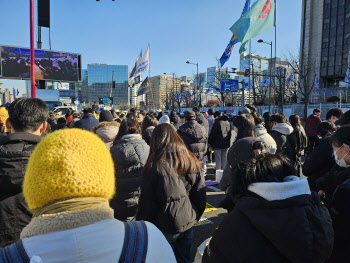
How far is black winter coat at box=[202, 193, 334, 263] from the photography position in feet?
4.27

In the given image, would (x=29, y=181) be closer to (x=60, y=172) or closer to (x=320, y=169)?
(x=60, y=172)

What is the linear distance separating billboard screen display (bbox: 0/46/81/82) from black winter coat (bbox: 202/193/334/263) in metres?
15.3

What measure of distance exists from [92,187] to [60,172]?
0.45 ft

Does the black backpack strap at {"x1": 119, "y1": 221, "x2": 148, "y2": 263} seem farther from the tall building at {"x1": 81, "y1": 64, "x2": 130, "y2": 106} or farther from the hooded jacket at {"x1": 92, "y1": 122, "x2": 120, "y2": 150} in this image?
the tall building at {"x1": 81, "y1": 64, "x2": 130, "y2": 106}

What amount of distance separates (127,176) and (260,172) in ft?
6.41

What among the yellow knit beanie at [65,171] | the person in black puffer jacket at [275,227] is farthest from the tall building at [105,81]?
the yellow knit beanie at [65,171]

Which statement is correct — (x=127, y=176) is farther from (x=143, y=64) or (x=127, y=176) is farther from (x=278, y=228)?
(x=143, y=64)

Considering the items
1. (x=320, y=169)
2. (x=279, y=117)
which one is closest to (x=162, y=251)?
(x=320, y=169)

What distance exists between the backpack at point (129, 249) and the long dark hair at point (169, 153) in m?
1.61

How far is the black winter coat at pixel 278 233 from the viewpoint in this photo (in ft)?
4.27

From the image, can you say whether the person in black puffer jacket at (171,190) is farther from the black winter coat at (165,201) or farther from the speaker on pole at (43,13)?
the speaker on pole at (43,13)

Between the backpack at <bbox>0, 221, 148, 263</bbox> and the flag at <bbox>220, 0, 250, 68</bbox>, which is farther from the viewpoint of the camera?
the flag at <bbox>220, 0, 250, 68</bbox>

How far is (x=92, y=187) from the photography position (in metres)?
1.00

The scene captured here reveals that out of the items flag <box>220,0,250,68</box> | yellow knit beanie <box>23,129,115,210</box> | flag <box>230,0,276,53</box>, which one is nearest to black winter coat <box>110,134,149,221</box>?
yellow knit beanie <box>23,129,115,210</box>
